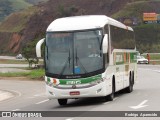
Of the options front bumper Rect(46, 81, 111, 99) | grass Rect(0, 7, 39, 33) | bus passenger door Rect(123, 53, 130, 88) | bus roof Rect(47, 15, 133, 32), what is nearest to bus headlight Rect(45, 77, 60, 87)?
front bumper Rect(46, 81, 111, 99)

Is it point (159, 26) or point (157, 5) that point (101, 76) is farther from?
point (157, 5)

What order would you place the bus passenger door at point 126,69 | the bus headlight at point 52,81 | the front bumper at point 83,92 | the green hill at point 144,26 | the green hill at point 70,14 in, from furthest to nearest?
the green hill at point 70,14 < the green hill at point 144,26 < the bus passenger door at point 126,69 < the bus headlight at point 52,81 < the front bumper at point 83,92

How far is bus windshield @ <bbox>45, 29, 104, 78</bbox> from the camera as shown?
2044 cm

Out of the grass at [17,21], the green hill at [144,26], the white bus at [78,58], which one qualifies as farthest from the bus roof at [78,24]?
the grass at [17,21]

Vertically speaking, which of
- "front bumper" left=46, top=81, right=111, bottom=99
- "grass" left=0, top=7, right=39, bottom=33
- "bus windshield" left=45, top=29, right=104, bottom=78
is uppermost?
"grass" left=0, top=7, right=39, bottom=33

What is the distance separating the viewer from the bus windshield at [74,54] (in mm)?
20438

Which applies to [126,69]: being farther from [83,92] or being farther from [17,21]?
[17,21]

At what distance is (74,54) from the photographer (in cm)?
2059

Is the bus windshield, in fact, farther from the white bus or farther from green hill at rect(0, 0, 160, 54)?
green hill at rect(0, 0, 160, 54)

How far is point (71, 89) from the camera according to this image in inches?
793

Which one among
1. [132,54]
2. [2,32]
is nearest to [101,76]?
[132,54]

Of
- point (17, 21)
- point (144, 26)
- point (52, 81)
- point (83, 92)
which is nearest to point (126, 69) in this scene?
point (83, 92)

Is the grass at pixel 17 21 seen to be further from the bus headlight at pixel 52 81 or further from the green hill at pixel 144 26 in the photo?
the bus headlight at pixel 52 81

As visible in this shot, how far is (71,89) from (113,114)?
3713mm
